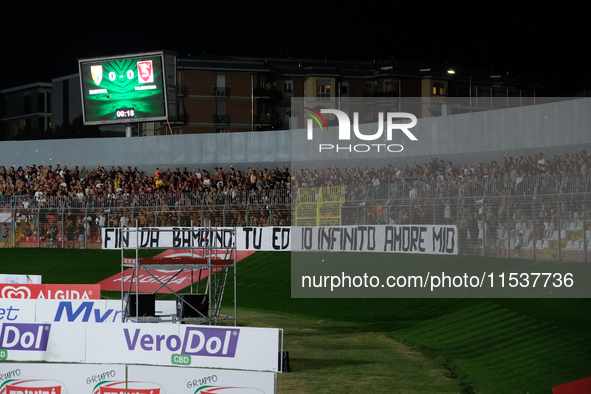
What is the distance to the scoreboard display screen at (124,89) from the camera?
39.5 metres

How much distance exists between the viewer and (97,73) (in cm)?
4047

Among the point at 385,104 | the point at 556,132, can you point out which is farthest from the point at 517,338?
the point at 385,104

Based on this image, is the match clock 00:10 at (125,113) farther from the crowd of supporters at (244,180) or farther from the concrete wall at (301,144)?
the crowd of supporters at (244,180)

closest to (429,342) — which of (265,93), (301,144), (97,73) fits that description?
(301,144)

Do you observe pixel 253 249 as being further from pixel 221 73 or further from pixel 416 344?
pixel 221 73

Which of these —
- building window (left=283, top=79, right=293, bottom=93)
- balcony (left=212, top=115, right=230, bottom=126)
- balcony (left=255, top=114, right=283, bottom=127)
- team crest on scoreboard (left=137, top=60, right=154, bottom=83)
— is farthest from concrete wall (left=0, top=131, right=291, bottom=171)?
building window (left=283, top=79, right=293, bottom=93)

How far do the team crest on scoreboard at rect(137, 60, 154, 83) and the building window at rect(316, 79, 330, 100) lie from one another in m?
41.9

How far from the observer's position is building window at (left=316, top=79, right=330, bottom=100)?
80000mm

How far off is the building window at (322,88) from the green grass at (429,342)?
5765cm

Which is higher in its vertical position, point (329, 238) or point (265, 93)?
point (265, 93)

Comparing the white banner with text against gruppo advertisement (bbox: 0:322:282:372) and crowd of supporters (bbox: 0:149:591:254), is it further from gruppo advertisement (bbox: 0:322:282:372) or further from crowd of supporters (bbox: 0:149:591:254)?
gruppo advertisement (bbox: 0:322:282:372)

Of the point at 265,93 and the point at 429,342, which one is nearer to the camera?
the point at 429,342

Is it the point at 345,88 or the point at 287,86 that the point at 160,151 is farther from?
the point at 345,88

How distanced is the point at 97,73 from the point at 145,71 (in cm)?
316
